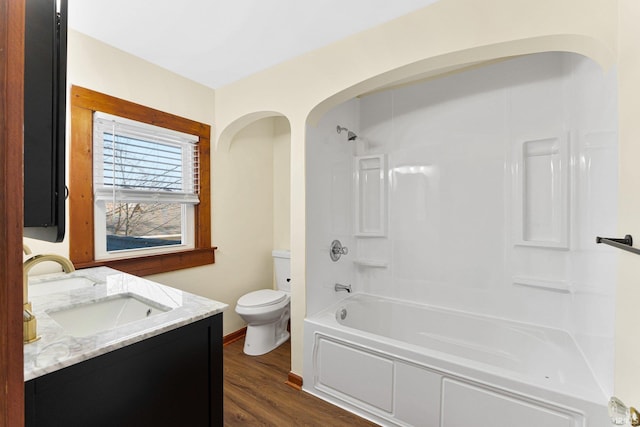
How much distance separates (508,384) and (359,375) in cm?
82

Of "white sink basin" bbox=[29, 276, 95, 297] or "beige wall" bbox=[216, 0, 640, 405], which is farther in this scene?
"white sink basin" bbox=[29, 276, 95, 297]

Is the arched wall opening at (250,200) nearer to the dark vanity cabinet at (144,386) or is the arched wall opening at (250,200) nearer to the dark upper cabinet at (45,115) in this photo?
the dark vanity cabinet at (144,386)

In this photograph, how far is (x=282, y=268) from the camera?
2.89 meters

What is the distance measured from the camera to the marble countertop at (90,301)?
786 millimetres

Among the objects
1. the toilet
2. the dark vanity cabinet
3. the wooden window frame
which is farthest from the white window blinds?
the dark vanity cabinet

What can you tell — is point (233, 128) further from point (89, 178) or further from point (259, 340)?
point (259, 340)

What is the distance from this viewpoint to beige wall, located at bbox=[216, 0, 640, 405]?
946mm

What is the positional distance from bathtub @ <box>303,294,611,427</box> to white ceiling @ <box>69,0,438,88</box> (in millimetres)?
1978

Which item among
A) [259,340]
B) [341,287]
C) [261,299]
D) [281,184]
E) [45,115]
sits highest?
[281,184]

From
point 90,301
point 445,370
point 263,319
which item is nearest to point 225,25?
point 90,301

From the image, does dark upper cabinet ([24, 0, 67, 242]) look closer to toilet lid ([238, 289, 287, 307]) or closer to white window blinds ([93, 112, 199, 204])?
white window blinds ([93, 112, 199, 204])

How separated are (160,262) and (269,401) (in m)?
1.32

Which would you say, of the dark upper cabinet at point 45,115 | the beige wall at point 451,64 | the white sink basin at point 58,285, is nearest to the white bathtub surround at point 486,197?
the beige wall at point 451,64

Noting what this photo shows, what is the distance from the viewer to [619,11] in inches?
42.5
